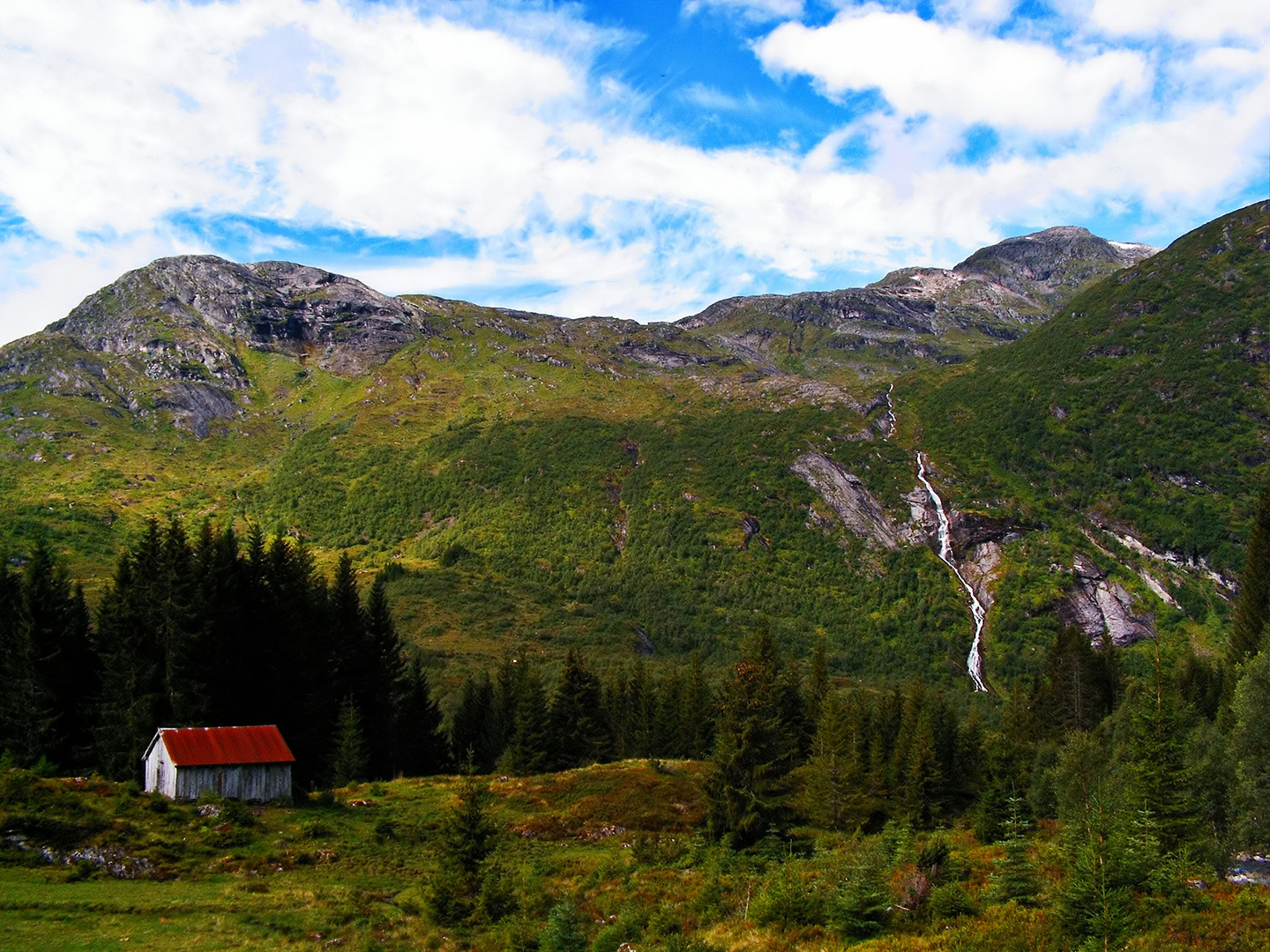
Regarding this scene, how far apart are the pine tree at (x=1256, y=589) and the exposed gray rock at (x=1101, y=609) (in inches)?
4189

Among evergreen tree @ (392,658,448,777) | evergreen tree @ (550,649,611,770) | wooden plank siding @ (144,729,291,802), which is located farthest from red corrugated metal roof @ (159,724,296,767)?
evergreen tree @ (550,649,611,770)

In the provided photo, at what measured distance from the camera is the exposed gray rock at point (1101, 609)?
569 ft

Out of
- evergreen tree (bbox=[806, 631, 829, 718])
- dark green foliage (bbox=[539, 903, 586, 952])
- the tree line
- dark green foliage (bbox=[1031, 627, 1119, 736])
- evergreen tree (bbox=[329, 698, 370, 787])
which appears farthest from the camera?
evergreen tree (bbox=[806, 631, 829, 718])

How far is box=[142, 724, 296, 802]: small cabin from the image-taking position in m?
39.4

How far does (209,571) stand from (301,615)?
29.5 ft

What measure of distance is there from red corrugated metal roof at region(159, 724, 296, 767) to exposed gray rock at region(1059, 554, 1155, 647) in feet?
570

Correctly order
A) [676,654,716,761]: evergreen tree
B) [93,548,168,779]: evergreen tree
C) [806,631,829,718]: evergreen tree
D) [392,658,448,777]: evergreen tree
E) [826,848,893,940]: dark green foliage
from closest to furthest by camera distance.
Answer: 1. [826,848,893,940]: dark green foliage
2. [93,548,168,779]: evergreen tree
3. [392,658,448,777]: evergreen tree
4. [806,631,829,718]: evergreen tree
5. [676,654,716,761]: evergreen tree

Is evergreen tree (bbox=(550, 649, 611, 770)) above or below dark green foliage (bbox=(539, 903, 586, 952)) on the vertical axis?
below

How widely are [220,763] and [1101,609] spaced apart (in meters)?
191

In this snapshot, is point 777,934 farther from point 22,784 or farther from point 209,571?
point 209,571

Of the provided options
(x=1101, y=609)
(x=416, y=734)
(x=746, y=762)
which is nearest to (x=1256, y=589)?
(x=746, y=762)

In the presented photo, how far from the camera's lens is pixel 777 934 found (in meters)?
21.4

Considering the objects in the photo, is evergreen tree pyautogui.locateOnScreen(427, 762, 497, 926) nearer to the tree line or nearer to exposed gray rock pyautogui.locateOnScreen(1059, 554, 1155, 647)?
the tree line

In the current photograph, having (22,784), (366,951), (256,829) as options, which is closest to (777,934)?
(366,951)
